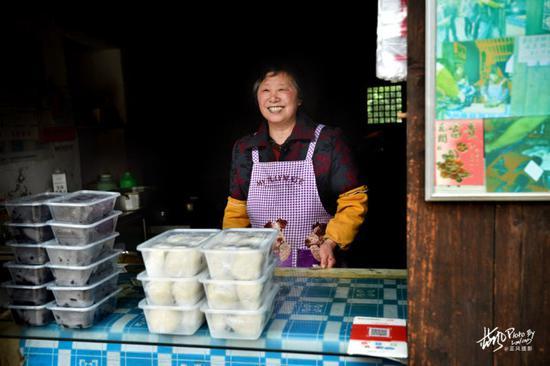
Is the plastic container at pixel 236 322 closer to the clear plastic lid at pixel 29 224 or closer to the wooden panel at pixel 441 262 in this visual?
the wooden panel at pixel 441 262

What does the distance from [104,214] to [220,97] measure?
4929 millimetres

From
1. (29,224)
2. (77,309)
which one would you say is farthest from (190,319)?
(29,224)

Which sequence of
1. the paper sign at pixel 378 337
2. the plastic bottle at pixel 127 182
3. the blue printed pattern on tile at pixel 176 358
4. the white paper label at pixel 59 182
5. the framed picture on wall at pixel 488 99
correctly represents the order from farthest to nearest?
the plastic bottle at pixel 127 182
the white paper label at pixel 59 182
the blue printed pattern on tile at pixel 176 358
the paper sign at pixel 378 337
the framed picture on wall at pixel 488 99

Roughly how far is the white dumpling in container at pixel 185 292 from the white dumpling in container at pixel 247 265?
199mm

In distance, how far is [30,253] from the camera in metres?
2.31

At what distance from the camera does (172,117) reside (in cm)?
708

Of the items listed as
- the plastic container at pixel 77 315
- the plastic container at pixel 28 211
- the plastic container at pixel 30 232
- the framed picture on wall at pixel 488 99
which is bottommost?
the plastic container at pixel 77 315

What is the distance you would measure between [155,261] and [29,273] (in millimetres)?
674

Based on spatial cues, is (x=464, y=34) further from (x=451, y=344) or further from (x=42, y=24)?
(x=42, y=24)

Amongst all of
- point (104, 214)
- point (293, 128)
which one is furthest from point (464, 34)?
point (293, 128)

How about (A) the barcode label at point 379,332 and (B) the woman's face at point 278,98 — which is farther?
(B) the woman's face at point 278,98

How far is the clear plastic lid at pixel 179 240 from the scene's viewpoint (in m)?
2.13

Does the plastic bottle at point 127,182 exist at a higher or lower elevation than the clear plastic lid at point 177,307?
higher

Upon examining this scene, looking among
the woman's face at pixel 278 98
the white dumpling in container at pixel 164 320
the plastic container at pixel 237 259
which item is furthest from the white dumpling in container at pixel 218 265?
the woman's face at pixel 278 98
